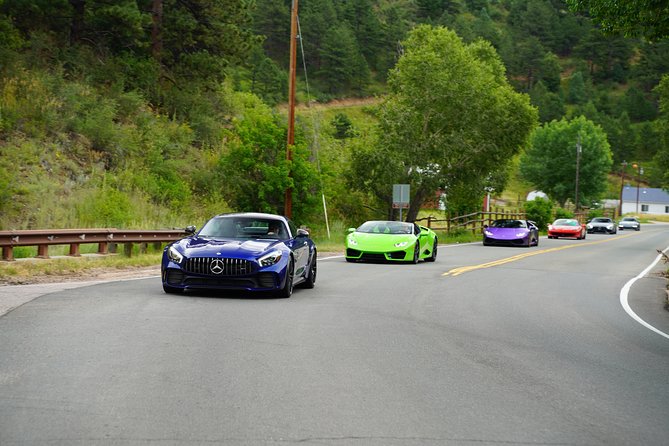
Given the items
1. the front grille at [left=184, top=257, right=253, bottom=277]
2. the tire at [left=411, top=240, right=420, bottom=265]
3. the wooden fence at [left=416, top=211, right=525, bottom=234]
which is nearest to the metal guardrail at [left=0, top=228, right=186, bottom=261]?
the front grille at [left=184, top=257, right=253, bottom=277]

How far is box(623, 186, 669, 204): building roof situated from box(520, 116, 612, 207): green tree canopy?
1802 inches

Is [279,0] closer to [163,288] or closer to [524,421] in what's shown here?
[163,288]

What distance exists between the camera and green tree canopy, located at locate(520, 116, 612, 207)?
112500 millimetres

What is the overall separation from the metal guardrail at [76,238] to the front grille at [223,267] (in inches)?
218

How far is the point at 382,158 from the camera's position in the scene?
139ft

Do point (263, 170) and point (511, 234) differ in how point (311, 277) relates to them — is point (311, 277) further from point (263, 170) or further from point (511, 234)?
point (511, 234)

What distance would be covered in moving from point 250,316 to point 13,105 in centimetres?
2157

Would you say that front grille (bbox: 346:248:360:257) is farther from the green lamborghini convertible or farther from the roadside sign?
the roadside sign

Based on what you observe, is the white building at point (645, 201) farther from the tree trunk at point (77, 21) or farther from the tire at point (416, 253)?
the tire at point (416, 253)

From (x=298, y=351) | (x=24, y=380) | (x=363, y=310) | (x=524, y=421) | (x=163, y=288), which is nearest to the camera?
(x=524, y=421)

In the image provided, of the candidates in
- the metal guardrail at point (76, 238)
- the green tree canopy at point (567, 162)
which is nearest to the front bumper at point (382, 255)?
the metal guardrail at point (76, 238)

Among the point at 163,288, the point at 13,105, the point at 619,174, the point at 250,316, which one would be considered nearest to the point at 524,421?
the point at 250,316

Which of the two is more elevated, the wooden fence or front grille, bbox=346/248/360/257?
front grille, bbox=346/248/360/257

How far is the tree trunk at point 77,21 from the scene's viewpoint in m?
36.8
